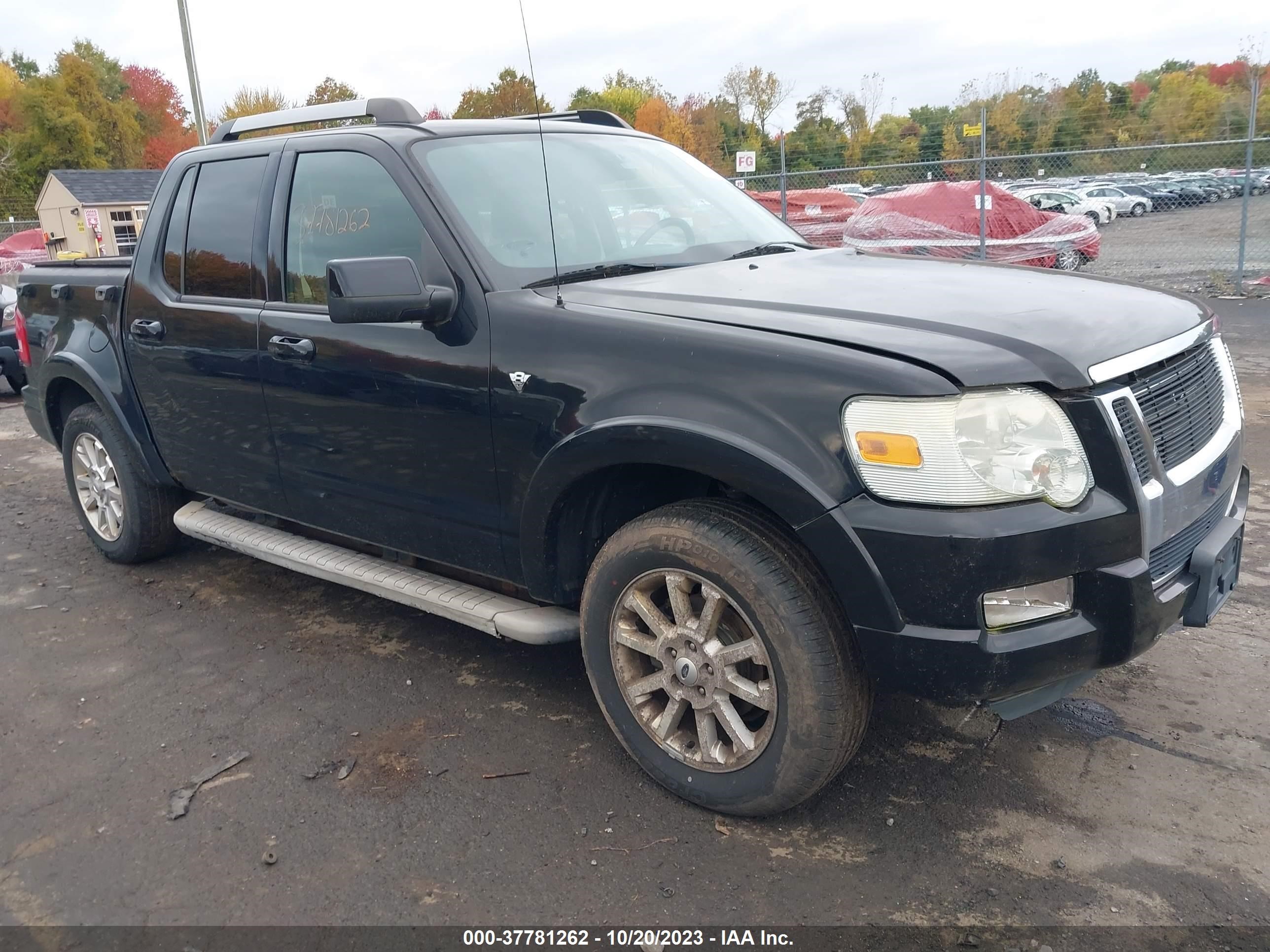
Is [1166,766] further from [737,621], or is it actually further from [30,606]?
[30,606]

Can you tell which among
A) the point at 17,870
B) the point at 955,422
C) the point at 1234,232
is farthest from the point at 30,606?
the point at 1234,232

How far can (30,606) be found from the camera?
4.84 metres

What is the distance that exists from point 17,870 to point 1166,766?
3.27 meters

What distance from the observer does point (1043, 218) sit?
583 inches

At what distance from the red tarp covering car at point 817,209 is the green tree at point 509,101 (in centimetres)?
1108

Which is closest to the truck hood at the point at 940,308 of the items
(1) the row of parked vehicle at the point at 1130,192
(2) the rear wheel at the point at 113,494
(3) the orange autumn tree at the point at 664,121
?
(2) the rear wheel at the point at 113,494

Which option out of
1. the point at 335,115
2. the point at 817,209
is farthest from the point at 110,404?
the point at 817,209

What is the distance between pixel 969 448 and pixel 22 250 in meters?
36.8

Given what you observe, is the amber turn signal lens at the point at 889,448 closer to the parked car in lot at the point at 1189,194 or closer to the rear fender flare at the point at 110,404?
Result: the rear fender flare at the point at 110,404

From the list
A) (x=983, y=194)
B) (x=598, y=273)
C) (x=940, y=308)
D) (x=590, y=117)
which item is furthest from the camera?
(x=983, y=194)

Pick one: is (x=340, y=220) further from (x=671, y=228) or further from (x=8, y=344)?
(x=8, y=344)

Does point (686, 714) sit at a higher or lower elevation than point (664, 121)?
lower

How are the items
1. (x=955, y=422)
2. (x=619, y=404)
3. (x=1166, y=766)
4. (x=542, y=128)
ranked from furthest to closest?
(x=542, y=128) < (x=1166, y=766) < (x=619, y=404) < (x=955, y=422)

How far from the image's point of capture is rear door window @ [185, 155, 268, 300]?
4066 mm
